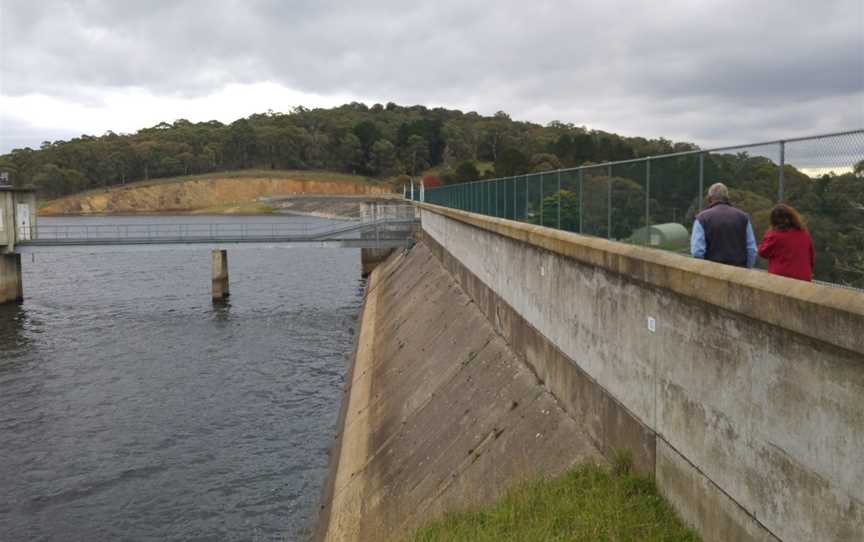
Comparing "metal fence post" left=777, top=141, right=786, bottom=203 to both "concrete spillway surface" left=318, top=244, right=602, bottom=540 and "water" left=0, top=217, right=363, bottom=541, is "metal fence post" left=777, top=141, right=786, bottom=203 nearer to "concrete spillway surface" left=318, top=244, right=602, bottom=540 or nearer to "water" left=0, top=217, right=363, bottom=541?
"concrete spillway surface" left=318, top=244, right=602, bottom=540

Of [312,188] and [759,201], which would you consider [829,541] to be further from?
[312,188]

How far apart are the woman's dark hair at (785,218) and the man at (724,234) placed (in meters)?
0.90

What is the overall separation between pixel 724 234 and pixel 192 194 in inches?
7387

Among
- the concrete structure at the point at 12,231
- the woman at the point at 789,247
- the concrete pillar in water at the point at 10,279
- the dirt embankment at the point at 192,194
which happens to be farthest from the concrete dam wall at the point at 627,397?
the dirt embankment at the point at 192,194

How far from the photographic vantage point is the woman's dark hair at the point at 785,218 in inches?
255

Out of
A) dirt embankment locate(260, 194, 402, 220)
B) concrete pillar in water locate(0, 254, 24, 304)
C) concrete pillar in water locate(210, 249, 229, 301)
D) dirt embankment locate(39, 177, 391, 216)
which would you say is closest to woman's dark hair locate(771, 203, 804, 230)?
concrete pillar in water locate(210, 249, 229, 301)

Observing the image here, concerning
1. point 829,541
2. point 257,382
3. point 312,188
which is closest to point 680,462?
point 829,541

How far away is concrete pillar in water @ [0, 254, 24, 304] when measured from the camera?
155 ft

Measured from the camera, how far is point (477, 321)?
2011 cm

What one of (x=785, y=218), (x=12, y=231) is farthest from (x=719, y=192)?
(x=12, y=231)

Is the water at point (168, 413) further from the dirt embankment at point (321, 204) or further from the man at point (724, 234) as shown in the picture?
the dirt embankment at point (321, 204)

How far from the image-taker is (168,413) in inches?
931

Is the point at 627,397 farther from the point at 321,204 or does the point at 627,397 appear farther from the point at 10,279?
the point at 321,204

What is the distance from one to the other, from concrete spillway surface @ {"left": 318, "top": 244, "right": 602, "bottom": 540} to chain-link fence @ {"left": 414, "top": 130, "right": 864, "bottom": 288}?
297 centimetres
